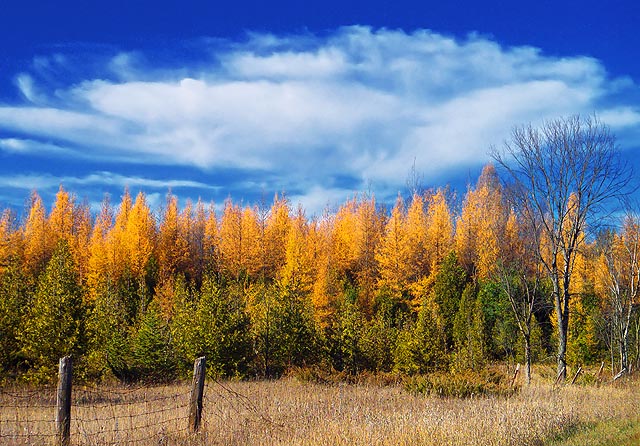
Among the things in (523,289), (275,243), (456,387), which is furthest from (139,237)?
(456,387)

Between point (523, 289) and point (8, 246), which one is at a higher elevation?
point (8, 246)

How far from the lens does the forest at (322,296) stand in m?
20.7

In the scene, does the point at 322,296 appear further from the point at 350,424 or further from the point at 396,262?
the point at 350,424

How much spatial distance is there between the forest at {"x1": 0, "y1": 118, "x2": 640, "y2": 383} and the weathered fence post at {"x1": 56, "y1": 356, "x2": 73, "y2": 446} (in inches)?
473

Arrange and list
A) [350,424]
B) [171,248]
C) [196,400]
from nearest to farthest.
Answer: [350,424] → [196,400] → [171,248]

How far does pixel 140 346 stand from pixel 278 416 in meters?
15.3

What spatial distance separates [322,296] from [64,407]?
33.2 m

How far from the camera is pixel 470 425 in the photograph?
8539 mm

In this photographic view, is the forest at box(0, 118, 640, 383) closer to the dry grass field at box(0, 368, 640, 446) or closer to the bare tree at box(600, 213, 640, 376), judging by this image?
the bare tree at box(600, 213, 640, 376)

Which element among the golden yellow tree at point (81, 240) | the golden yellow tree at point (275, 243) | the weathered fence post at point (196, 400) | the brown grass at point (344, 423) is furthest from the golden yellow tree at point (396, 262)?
the weathered fence post at point (196, 400)

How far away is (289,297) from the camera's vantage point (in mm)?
25312

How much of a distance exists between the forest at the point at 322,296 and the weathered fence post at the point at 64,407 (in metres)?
12.0

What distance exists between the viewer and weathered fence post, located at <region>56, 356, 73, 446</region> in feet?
26.1

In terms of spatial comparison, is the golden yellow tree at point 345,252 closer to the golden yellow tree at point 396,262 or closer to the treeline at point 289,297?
the treeline at point 289,297
